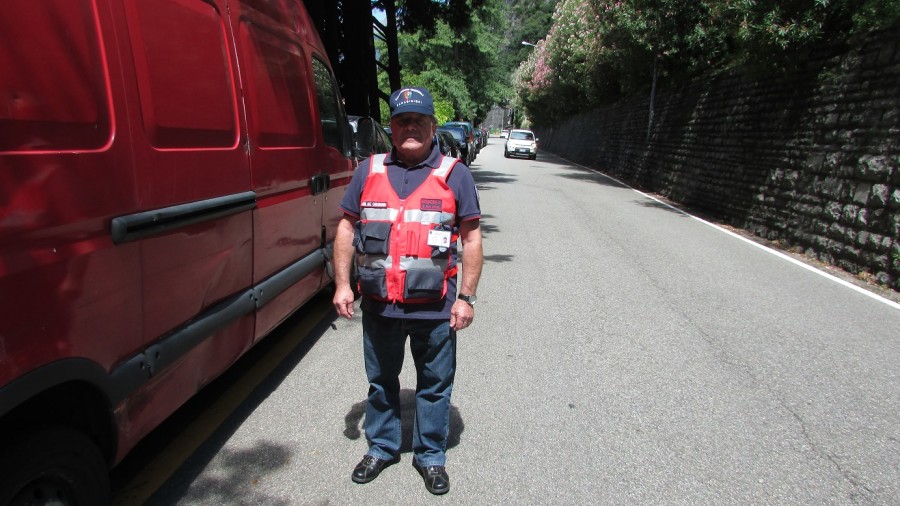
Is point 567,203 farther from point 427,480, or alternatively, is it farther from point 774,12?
point 427,480

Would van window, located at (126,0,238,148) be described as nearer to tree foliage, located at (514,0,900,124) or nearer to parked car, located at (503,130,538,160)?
tree foliage, located at (514,0,900,124)

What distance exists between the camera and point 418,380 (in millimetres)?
2895

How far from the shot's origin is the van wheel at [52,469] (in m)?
1.78

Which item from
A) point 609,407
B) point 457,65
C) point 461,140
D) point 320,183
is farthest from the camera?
point 457,65

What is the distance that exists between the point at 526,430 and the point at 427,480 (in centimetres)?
79

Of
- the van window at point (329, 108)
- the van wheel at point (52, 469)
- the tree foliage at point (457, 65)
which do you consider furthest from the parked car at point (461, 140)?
the van wheel at point (52, 469)

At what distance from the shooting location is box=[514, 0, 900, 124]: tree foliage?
963 cm

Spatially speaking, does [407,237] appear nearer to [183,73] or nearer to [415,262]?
[415,262]

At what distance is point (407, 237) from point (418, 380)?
744 mm

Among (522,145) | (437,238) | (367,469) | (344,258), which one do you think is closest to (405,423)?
(367,469)

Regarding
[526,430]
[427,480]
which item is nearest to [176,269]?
[427,480]

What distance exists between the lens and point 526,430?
11.2ft

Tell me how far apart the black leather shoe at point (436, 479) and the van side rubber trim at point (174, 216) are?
154 cm

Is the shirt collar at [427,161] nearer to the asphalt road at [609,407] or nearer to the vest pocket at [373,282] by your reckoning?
the vest pocket at [373,282]
